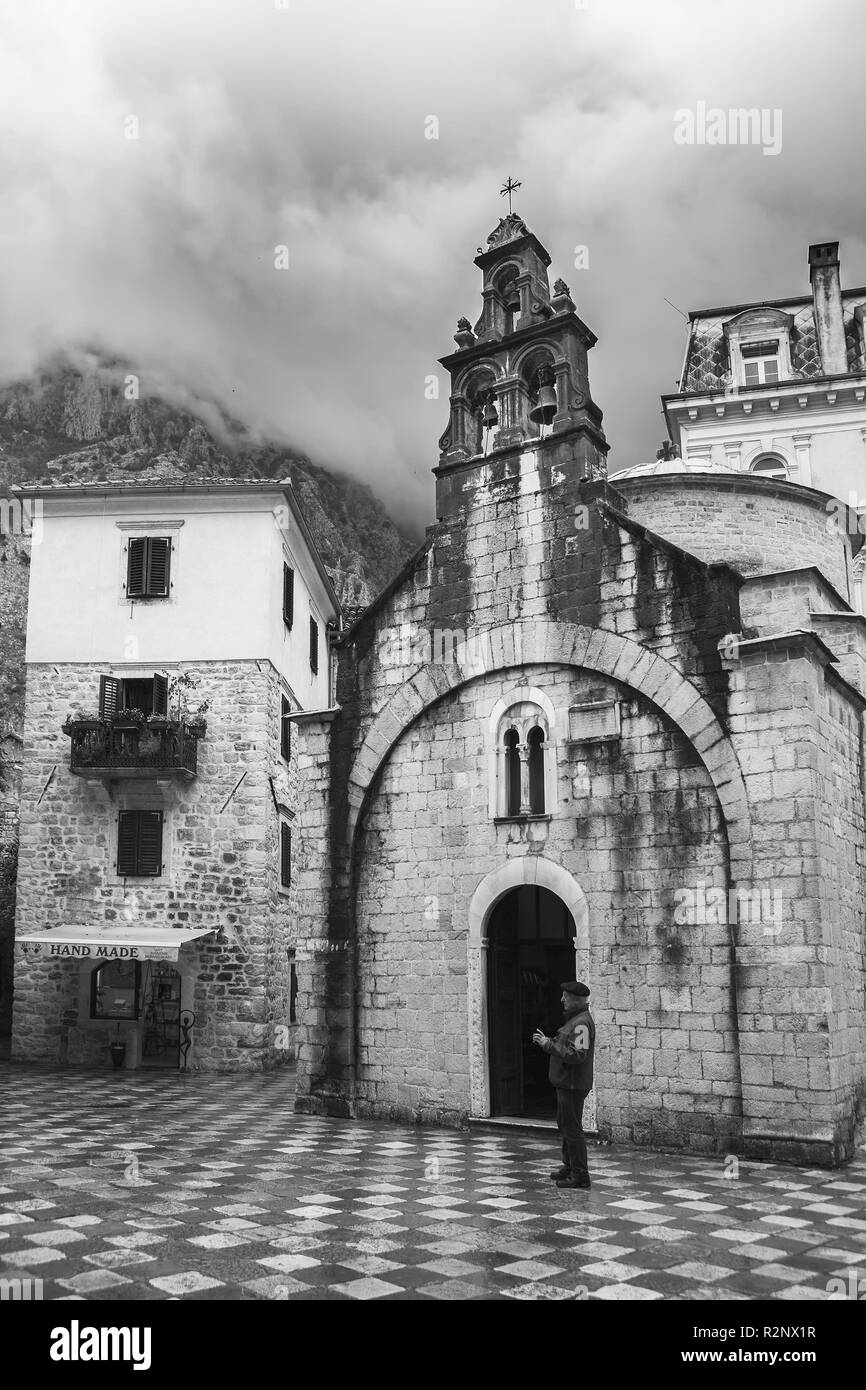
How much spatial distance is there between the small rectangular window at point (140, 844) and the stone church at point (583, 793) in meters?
7.60

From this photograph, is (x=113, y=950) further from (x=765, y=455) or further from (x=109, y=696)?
(x=765, y=455)

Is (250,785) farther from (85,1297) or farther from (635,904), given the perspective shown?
(85,1297)

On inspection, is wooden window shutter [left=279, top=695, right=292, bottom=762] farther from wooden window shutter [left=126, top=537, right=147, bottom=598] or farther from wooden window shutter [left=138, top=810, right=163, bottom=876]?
wooden window shutter [left=126, top=537, right=147, bottom=598]

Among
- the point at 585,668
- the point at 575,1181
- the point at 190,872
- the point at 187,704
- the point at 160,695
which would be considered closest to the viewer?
the point at 575,1181

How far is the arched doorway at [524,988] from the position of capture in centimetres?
1297

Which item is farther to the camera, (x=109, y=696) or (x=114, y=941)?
(x=109, y=696)

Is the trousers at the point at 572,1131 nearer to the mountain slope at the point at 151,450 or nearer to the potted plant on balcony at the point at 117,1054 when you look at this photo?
the potted plant on balcony at the point at 117,1054

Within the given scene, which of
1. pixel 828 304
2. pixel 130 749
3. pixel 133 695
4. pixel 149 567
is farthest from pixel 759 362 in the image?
pixel 130 749

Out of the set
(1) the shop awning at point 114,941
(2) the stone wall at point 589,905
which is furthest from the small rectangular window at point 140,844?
(2) the stone wall at point 589,905

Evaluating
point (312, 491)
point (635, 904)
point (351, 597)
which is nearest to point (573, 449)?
point (635, 904)

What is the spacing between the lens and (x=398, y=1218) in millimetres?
8016

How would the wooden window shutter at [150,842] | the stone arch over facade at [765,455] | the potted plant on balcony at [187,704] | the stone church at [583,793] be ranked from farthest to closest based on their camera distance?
1. the stone arch over facade at [765,455]
2. the potted plant on balcony at [187,704]
3. the wooden window shutter at [150,842]
4. the stone church at [583,793]

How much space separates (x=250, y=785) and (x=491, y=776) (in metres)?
9.09

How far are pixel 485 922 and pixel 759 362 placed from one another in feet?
64.4
